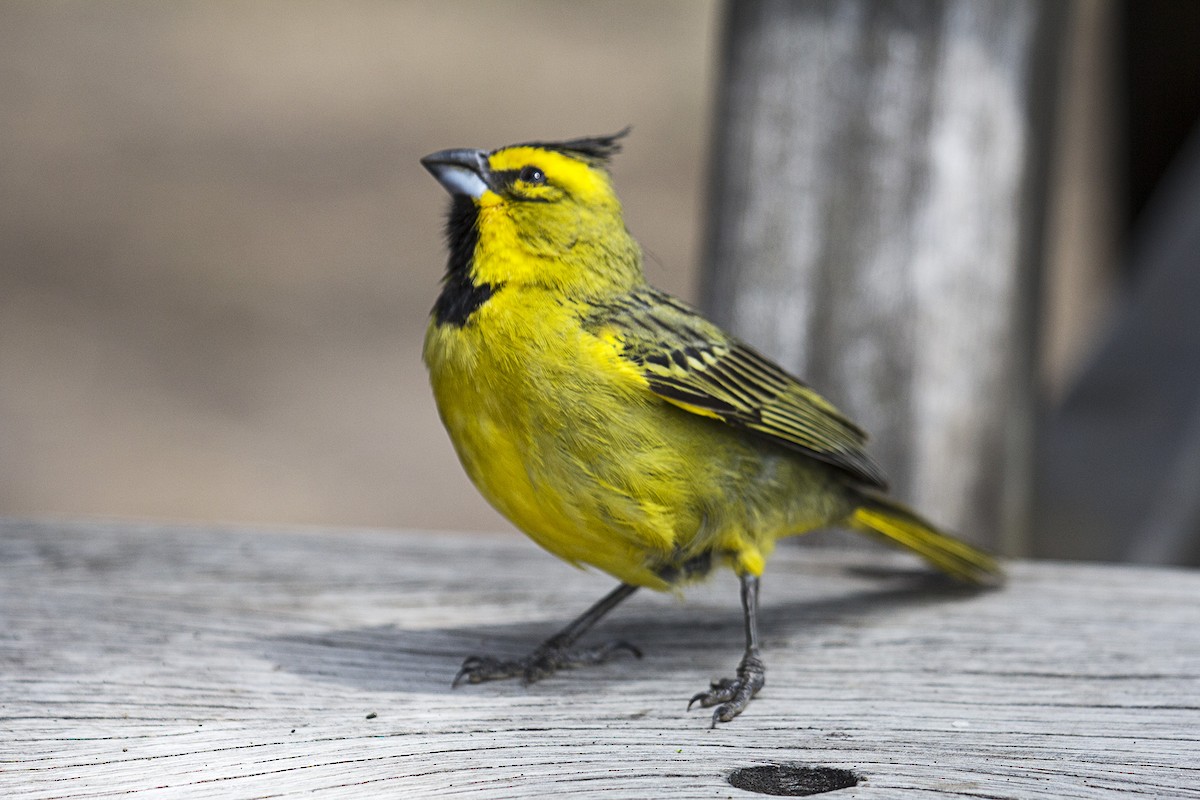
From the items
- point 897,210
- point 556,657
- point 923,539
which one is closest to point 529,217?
point 556,657

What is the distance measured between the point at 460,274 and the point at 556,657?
85 cm

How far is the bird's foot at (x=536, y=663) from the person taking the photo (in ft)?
9.20

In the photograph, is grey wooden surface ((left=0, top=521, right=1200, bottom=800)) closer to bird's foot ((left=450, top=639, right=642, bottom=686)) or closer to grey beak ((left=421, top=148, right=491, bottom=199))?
bird's foot ((left=450, top=639, right=642, bottom=686))

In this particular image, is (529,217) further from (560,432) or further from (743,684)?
(743,684)

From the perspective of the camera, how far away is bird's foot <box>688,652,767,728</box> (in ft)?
8.16

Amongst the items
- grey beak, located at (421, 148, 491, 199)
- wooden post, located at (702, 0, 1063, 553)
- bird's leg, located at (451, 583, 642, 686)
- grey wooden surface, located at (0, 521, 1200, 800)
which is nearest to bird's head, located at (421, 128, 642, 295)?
grey beak, located at (421, 148, 491, 199)

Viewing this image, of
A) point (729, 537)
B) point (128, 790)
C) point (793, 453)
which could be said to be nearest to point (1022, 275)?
point (793, 453)

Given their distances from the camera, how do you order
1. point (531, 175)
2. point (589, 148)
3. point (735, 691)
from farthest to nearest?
point (589, 148) < point (531, 175) < point (735, 691)

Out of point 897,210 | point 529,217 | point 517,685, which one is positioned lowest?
point 517,685

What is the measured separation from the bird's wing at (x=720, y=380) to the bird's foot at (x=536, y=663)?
59 cm

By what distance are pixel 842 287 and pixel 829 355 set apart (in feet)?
0.68

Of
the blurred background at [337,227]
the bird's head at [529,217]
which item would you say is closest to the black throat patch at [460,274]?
the bird's head at [529,217]

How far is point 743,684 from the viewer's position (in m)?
2.64

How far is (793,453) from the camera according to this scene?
3.18 metres
